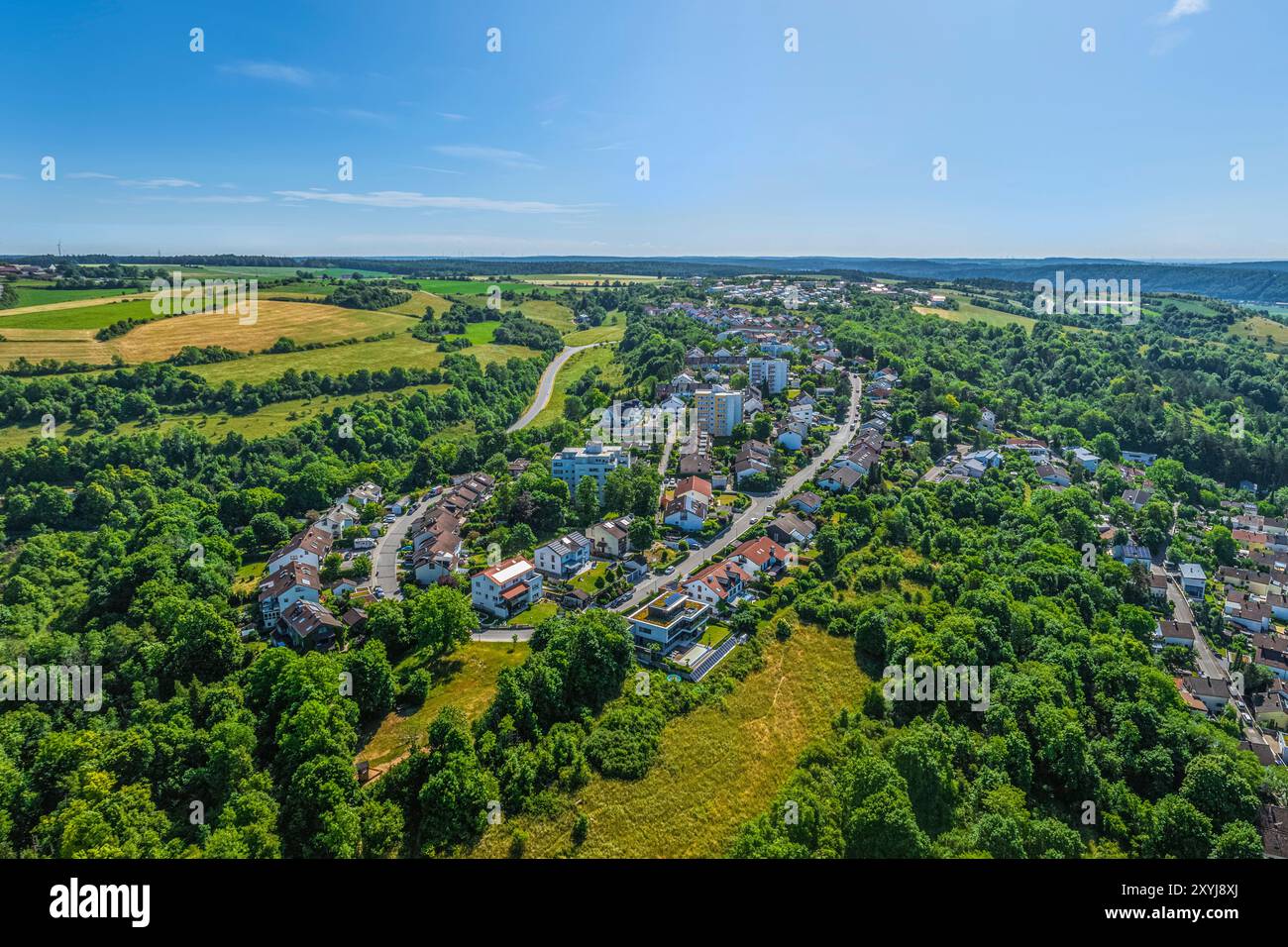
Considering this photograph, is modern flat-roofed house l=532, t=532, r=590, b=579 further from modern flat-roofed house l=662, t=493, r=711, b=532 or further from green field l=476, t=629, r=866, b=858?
green field l=476, t=629, r=866, b=858

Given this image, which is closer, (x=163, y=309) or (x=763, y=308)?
(x=163, y=309)

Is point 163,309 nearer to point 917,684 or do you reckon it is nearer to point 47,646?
point 47,646

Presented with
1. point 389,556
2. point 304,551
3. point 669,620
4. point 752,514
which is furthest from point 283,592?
point 752,514

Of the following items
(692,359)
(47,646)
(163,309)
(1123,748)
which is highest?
(163,309)

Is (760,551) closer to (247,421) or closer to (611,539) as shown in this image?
(611,539)
